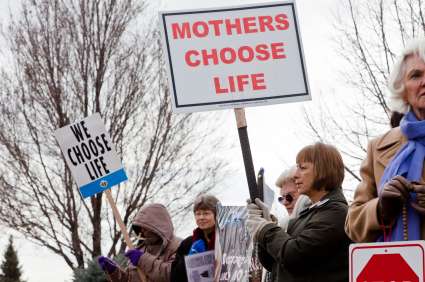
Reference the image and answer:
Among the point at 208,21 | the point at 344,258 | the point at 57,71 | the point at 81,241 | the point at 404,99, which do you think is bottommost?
the point at 81,241

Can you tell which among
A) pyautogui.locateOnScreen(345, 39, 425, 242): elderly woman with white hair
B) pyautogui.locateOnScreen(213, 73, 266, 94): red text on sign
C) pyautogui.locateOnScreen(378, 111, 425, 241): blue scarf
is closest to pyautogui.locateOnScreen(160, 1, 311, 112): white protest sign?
pyautogui.locateOnScreen(213, 73, 266, 94): red text on sign

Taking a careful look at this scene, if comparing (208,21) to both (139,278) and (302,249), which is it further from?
(139,278)

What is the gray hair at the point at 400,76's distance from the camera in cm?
288

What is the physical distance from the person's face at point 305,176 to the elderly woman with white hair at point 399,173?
1.21 meters

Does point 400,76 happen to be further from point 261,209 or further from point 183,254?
point 183,254

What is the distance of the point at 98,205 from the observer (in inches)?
695

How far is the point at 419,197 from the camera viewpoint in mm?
2545

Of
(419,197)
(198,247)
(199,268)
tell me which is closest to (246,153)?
(199,268)

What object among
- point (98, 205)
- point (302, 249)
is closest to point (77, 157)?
point (302, 249)

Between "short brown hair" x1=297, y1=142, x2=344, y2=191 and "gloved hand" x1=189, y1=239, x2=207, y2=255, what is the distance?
1.97 meters

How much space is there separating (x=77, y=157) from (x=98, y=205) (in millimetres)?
10389

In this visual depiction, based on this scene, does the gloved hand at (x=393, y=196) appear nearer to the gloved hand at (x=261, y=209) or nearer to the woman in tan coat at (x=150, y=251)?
the gloved hand at (x=261, y=209)

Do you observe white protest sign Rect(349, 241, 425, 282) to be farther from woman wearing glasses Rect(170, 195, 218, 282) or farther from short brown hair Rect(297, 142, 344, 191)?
woman wearing glasses Rect(170, 195, 218, 282)

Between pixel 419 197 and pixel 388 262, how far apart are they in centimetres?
26
